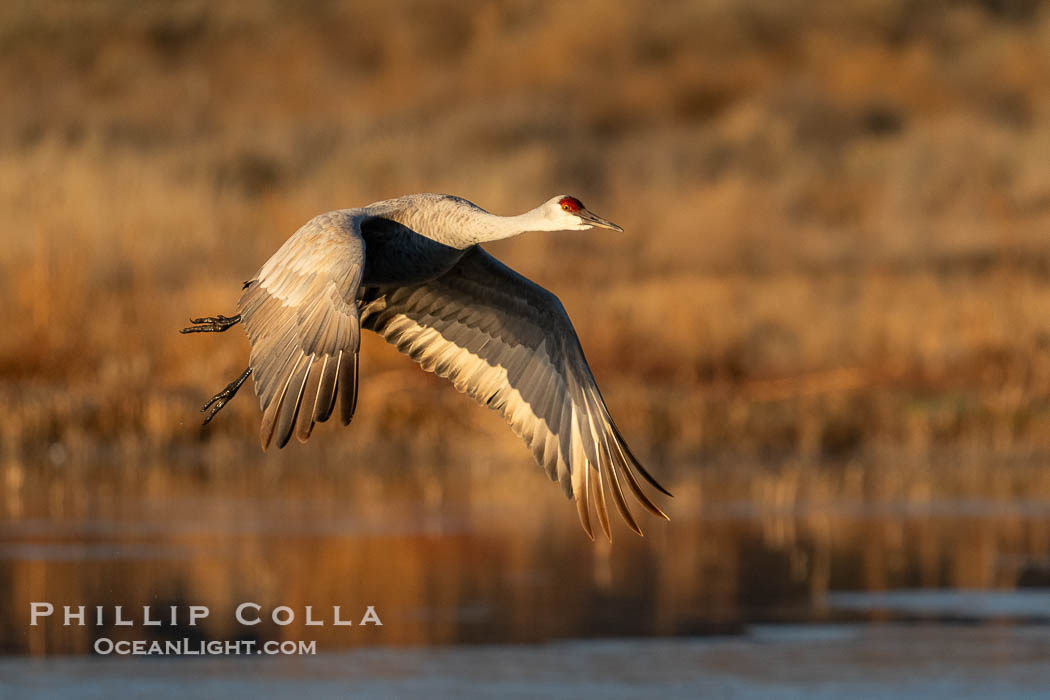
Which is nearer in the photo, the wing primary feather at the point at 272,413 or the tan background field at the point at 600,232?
the wing primary feather at the point at 272,413

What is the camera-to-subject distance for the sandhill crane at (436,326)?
8438 millimetres

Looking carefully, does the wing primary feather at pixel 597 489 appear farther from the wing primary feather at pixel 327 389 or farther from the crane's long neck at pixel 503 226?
the wing primary feather at pixel 327 389

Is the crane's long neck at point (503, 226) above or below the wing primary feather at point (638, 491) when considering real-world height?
above

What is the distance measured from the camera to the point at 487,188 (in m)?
26.8

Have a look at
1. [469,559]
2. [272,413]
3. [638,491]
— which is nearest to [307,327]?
[272,413]

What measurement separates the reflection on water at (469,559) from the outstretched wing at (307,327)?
10.8 feet

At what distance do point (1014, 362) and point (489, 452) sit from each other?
15.8 feet

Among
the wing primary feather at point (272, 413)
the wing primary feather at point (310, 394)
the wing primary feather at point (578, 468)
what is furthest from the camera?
the wing primary feather at point (578, 468)

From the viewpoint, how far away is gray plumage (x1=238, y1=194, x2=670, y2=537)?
8.44m

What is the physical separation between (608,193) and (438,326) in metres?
21.3

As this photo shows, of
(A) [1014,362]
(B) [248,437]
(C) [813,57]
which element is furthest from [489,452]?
(C) [813,57]

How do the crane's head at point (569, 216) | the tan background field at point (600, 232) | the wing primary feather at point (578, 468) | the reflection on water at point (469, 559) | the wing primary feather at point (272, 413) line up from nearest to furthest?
the wing primary feather at point (272, 413)
the crane's head at point (569, 216)
the wing primary feather at point (578, 468)
the reflection on water at point (469, 559)
the tan background field at point (600, 232)

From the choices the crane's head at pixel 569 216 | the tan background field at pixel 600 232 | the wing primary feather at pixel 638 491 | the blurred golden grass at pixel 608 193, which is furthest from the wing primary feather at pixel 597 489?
the blurred golden grass at pixel 608 193

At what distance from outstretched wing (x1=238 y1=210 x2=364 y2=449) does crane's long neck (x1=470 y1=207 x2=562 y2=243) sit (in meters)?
0.57
